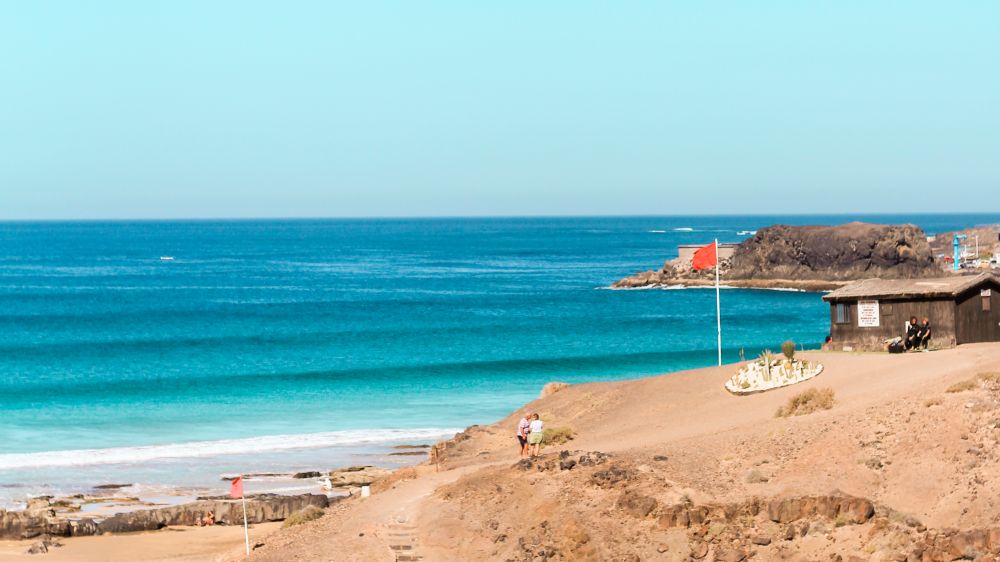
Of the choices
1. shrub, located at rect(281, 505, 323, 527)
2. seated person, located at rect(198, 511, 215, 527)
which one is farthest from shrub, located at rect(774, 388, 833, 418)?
seated person, located at rect(198, 511, 215, 527)

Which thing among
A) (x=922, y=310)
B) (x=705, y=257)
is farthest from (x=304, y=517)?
(x=922, y=310)

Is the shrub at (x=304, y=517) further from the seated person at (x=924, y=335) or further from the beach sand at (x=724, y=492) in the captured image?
the seated person at (x=924, y=335)

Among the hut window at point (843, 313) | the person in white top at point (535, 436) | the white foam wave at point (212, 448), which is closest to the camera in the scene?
the person in white top at point (535, 436)

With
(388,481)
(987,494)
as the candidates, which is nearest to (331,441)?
(388,481)

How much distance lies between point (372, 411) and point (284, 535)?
825 inches

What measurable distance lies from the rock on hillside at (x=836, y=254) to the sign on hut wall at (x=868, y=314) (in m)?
68.0

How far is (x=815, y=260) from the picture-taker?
4555 inches

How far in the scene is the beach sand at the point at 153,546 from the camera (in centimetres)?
2959

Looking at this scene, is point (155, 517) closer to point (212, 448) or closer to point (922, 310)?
point (212, 448)

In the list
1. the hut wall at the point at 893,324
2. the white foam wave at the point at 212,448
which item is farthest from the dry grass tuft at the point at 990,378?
the white foam wave at the point at 212,448

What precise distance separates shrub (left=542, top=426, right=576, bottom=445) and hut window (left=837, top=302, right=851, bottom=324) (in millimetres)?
9984

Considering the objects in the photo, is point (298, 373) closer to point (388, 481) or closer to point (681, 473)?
point (388, 481)

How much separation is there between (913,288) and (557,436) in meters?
11.6

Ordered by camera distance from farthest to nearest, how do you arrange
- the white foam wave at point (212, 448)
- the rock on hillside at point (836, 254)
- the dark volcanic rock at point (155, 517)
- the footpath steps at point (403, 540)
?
the rock on hillside at point (836, 254)
the white foam wave at point (212, 448)
the dark volcanic rock at point (155, 517)
the footpath steps at point (403, 540)
